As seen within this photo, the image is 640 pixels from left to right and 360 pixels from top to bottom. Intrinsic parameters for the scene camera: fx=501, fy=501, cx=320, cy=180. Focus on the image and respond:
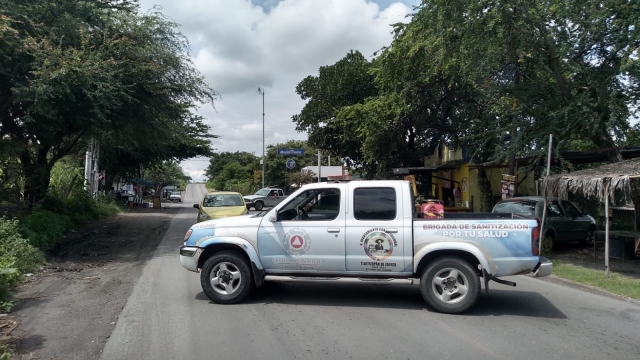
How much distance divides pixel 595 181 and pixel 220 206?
11.2 meters

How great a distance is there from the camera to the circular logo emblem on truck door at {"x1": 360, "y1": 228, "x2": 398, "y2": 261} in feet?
23.6

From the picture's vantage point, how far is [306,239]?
293 inches

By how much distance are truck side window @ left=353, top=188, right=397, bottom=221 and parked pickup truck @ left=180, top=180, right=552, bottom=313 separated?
0.05ft

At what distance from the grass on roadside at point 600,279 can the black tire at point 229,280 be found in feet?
21.4

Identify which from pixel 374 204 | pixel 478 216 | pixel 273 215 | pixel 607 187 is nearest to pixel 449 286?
pixel 478 216

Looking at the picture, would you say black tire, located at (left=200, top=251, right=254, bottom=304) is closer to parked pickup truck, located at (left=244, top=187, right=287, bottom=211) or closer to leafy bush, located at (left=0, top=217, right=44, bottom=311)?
leafy bush, located at (left=0, top=217, right=44, bottom=311)

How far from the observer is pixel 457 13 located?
45.1ft

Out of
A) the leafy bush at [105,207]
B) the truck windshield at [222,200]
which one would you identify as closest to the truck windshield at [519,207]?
the truck windshield at [222,200]

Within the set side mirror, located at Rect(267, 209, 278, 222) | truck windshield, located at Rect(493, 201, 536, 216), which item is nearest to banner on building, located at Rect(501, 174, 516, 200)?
truck windshield, located at Rect(493, 201, 536, 216)

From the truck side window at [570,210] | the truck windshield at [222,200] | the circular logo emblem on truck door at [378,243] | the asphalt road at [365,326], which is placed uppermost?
the truck windshield at [222,200]

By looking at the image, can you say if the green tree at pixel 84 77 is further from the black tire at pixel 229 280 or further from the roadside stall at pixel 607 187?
the roadside stall at pixel 607 187

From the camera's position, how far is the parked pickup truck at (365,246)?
22.9ft

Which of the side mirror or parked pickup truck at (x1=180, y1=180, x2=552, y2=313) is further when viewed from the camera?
the side mirror

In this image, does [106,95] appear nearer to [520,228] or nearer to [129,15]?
[129,15]
